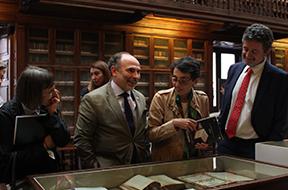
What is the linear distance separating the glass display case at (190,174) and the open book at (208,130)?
12 cm

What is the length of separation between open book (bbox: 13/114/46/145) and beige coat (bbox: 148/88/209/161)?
26.2 inches

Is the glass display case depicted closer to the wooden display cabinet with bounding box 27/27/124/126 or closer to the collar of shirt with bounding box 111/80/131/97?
the collar of shirt with bounding box 111/80/131/97

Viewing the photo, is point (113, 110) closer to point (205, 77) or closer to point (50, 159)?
point (50, 159)

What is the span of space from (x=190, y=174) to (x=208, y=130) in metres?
0.32

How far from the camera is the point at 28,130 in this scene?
176cm

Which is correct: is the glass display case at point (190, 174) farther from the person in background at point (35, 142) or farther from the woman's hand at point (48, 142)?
the woman's hand at point (48, 142)

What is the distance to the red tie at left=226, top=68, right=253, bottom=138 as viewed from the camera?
2.16 meters

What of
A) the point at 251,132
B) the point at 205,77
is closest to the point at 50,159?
the point at 251,132

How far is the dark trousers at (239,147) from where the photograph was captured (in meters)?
2.11

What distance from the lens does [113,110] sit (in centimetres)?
205

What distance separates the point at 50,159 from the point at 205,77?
5.31m

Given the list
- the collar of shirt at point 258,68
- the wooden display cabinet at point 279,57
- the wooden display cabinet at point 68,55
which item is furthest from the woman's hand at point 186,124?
the wooden display cabinet at point 279,57

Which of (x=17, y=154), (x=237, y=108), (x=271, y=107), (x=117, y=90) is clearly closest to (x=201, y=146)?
(x=237, y=108)

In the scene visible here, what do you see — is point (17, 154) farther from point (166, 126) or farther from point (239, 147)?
point (239, 147)
